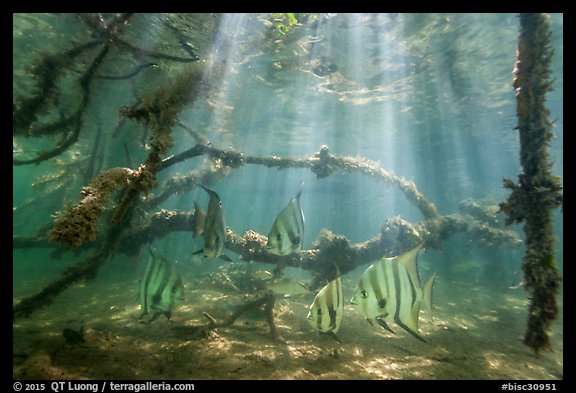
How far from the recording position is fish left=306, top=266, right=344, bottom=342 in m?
3.61

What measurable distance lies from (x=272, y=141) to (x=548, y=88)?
29559 millimetres

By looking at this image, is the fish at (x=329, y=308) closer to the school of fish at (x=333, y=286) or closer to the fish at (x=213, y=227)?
the school of fish at (x=333, y=286)

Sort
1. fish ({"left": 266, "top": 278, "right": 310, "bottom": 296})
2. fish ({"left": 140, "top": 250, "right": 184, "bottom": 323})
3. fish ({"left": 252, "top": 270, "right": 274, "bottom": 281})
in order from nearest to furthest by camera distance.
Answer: fish ({"left": 140, "top": 250, "right": 184, "bottom": 323}) < fish ({"left": 266, "top": 278, "right": 310, "bottom": 296}) < fish ({"left": 252, "top": 270, "right": 274, "bottom": 281})

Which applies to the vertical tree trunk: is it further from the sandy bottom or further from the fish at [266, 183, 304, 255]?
the fish at [266, 183, 304, 255]

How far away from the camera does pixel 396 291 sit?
3.33 meters

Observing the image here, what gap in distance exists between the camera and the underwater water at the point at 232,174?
469 cm

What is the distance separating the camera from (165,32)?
1159 cm

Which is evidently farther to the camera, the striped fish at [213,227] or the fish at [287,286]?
the fish at [287,286]

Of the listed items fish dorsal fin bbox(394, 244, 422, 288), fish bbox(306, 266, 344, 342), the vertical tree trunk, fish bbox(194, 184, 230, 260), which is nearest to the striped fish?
fish bbox(194, 184, 230, 260)

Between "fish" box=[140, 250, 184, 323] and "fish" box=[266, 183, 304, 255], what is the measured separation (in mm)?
1589

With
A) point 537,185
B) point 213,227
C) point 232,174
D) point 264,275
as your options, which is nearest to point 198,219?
point 213,227

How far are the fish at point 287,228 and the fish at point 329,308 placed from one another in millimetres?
797

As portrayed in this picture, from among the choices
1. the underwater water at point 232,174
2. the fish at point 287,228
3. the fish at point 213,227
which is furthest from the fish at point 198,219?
the fish at point 287,228
